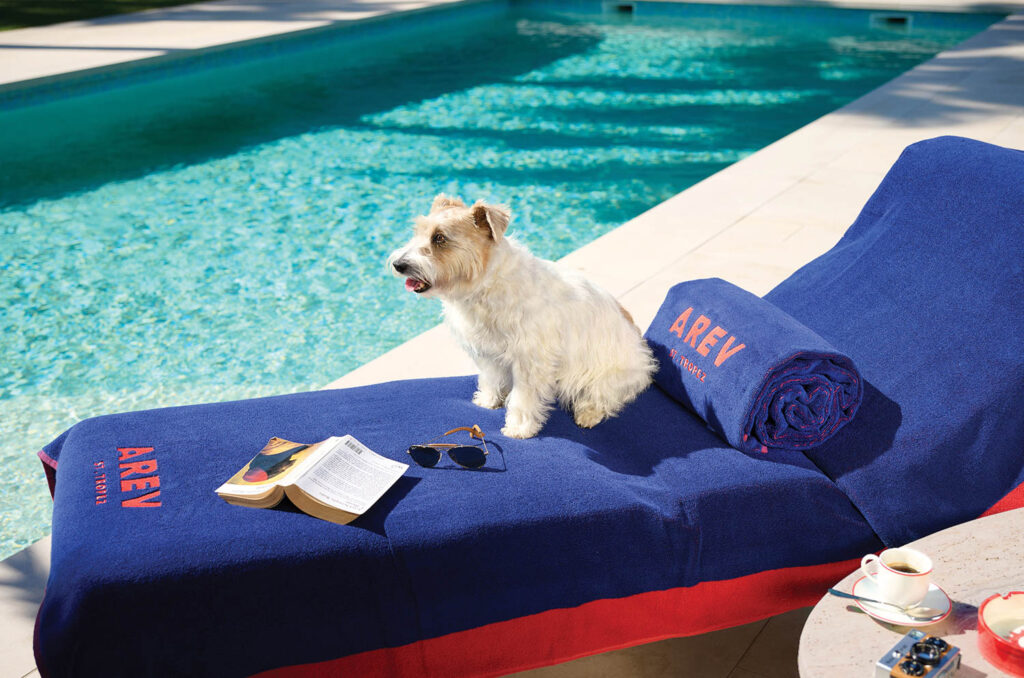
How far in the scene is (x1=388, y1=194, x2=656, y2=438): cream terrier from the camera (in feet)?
9.14

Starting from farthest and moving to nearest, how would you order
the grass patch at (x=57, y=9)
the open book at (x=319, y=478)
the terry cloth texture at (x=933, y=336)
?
the grass patch at (x=57, y=9)
the terry cloth texture at (x=933, y=336)
the open book at (x=319, y=478)

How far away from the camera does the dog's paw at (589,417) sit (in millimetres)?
3141

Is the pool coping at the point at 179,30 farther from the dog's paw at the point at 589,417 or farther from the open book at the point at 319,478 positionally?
the dog's paw at the point at 589,417

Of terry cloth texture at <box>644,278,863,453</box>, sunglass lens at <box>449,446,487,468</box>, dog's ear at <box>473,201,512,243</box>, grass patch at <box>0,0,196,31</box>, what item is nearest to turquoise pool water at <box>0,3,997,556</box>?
sunglass lens at <box>449,446,487,468</box>

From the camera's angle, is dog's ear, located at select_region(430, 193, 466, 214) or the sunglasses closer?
the sunglasses

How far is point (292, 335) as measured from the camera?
5645 millimetres

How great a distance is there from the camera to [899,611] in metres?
2.07

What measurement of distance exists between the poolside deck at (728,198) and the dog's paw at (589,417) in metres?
0.75

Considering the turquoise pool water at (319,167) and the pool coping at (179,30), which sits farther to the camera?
the pool coping at (179,30)

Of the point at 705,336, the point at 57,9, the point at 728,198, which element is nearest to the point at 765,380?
the point at 705,336

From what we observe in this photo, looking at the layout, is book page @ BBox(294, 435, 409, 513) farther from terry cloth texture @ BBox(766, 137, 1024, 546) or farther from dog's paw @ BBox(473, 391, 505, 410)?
terry cloth texture @ BBox(766, 137, 1024, 546)

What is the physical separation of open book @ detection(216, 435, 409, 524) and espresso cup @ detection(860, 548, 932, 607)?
130cm

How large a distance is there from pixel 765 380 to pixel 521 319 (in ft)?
2.56

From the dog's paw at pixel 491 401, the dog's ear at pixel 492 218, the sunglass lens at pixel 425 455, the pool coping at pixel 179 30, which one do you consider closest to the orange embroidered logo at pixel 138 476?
the sunglass lens at pixel 425 455
